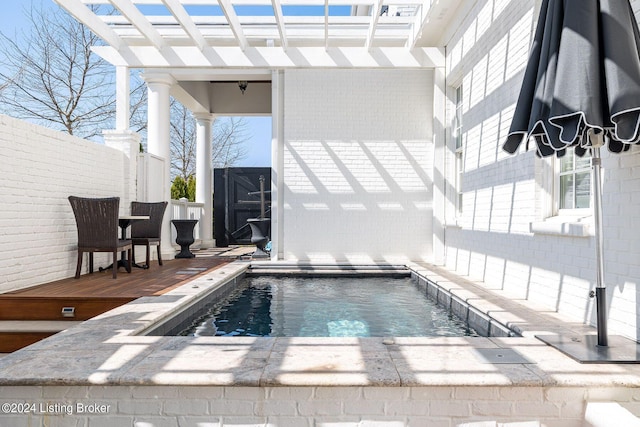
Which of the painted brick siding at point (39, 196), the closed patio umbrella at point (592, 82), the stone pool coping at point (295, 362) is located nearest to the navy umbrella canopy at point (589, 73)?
the closed patio umbrella at point (592, 82)

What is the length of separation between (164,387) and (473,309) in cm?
246

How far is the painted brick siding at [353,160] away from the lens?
696cm

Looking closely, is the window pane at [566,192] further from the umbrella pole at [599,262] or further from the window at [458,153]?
the window at [458,153]

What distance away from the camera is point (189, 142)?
18.0 metres

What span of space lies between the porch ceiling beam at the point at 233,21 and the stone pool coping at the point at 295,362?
12.6 ft

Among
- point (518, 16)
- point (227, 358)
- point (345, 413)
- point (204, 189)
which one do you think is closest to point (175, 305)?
point (227, 358)

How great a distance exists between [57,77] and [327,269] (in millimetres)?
12262

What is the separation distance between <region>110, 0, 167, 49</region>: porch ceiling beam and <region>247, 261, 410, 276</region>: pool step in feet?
11.3

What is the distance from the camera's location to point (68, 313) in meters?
3.58

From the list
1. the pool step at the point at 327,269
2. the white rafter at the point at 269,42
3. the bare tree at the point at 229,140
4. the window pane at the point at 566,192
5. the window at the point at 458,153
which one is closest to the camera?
the window pane at the point at 566,192

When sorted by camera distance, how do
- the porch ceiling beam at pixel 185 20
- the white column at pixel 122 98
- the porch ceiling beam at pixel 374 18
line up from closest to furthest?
the porch ceiling beam at pixel 185 20 < the porch ceiling beam at pixel 374 18 < the white column at pixel 122 98

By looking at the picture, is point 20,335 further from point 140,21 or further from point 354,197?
point 354,197

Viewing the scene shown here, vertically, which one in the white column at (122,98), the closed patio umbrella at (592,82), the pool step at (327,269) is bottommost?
the pool step at (327,269)

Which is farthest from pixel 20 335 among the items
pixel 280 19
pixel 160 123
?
pixel 160 123
